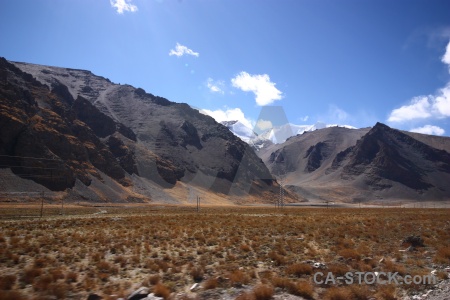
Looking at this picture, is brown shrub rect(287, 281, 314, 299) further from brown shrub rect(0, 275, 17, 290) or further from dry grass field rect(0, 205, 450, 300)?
brown shrub rect(0, 275, 17, 290)

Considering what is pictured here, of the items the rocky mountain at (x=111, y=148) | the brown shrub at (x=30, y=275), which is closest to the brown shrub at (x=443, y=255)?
the brown shrub at (x=30, y=275)

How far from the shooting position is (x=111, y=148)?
129750mm

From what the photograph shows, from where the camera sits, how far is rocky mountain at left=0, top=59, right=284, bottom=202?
88062 mm

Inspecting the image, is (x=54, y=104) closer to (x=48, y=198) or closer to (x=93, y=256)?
(x=48, y=198)

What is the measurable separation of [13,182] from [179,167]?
7610 centimetres

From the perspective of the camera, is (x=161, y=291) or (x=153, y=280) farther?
(x=153, y=280)

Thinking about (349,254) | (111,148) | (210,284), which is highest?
(111,148)

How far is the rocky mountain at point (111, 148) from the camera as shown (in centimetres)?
8806

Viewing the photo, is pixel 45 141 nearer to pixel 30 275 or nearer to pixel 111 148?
pixel 111 148

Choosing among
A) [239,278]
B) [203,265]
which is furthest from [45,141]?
[239,278]

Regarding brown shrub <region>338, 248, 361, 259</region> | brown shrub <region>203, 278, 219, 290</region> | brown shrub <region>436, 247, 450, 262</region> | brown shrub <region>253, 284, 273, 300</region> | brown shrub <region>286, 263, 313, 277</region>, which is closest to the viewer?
brown shrub <region>253, 284, 273, 300</region>

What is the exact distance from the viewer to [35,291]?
31.7 feet

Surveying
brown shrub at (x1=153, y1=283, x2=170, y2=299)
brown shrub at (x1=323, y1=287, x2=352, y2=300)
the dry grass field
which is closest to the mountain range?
the dry grass field

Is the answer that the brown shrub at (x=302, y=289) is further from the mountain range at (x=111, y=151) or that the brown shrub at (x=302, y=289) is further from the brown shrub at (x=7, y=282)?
the mountain range at (x=111, y=151)
